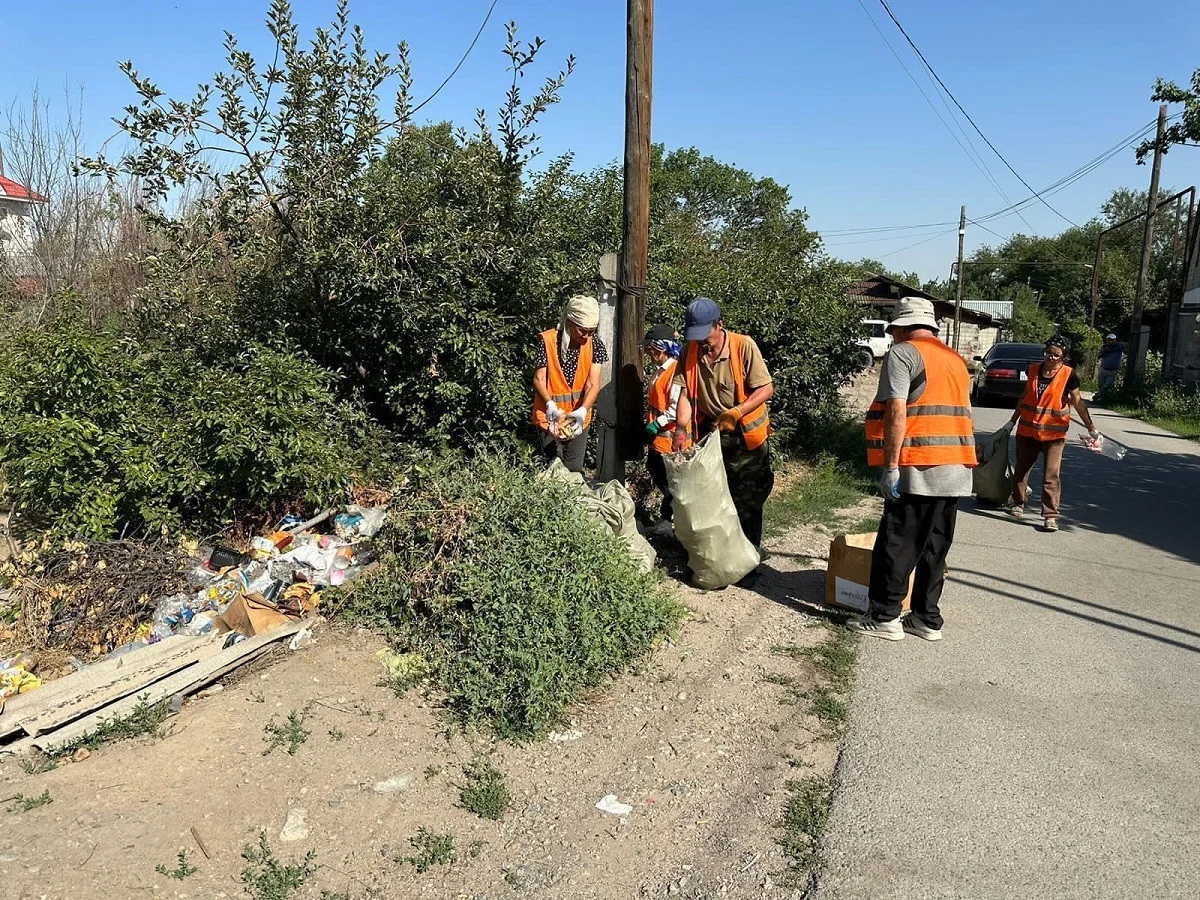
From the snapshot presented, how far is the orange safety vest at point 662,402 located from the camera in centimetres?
577

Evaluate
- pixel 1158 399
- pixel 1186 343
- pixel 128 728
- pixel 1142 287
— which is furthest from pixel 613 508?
pixel 1142 287

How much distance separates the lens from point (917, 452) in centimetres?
481

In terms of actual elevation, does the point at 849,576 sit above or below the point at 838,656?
above

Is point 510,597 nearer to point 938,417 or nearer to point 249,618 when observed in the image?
point 249,618

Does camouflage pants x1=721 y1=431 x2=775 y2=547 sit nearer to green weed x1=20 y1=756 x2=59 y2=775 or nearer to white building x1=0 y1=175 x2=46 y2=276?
green weed x1=20 y1=756 x2=59 y2=775

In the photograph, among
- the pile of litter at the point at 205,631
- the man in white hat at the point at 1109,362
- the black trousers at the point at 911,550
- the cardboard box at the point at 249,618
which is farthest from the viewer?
the man in white hat at the point at 1109,362

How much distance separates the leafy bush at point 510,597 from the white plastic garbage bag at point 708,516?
1.67 feet

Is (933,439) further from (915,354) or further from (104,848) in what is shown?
(104,848)

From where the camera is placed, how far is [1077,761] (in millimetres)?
3717

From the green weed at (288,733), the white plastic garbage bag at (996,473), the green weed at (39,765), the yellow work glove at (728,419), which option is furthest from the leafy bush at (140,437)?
the white plastic garbage bag at (996,473)

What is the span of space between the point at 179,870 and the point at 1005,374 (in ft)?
64.2

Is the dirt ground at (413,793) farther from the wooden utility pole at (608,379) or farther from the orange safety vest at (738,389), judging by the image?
the wooden utility pole at (608,379)

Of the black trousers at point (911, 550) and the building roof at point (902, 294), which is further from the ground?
the building roof at point (902, 294)

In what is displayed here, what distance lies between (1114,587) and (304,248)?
6.10 meters
